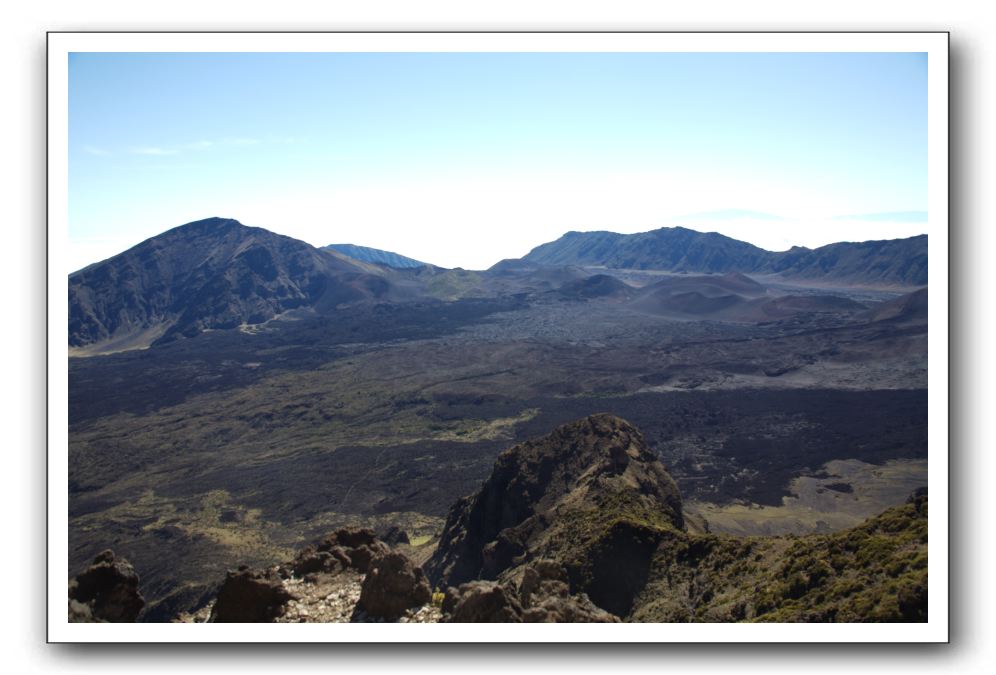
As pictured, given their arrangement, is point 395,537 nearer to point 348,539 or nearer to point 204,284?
point 348,539

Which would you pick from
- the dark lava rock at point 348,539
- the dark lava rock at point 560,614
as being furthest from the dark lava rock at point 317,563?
the dark lava rock at point 560,614

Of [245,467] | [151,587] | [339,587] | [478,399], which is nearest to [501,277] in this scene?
[478,399]

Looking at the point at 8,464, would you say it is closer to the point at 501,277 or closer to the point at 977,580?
the point at 977,580

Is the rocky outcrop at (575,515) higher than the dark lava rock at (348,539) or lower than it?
lower

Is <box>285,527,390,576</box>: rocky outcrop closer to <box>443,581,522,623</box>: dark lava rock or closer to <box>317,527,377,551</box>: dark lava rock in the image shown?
<box>317,527,377,551</box>: dark lava rock
